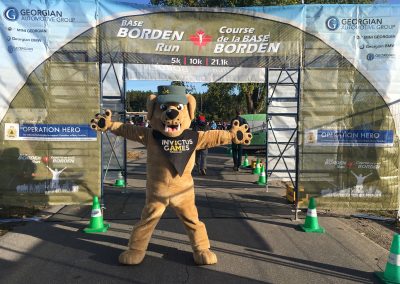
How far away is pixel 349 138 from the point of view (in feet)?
22.2

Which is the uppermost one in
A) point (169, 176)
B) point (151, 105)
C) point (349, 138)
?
point (151, 105)

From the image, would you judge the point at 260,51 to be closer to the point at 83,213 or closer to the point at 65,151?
the point at 65,151

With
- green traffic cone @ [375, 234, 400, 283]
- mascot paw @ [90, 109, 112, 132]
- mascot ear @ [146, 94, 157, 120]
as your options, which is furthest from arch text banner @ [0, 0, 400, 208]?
green traffic cone @ [375, 234, 400, 283]

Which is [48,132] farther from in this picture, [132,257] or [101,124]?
[132,257]

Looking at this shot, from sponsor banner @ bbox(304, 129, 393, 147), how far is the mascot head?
277cm

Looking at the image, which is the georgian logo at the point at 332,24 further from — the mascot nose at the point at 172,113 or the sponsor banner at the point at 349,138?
the mascot nose at the point at 172,113

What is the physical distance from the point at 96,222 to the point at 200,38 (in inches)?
147

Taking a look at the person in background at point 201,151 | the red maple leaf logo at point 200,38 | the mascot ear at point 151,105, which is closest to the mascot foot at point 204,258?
the mascot ear at point 151,105

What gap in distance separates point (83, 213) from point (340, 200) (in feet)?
16.5

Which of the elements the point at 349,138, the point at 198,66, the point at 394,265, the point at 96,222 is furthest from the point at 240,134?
the point at 96,222

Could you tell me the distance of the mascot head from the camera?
4.79 metres

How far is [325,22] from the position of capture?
654 centimetres

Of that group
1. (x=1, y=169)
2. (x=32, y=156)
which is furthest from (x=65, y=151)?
(x=1, y=169)

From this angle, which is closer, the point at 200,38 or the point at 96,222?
the point at 96,222
